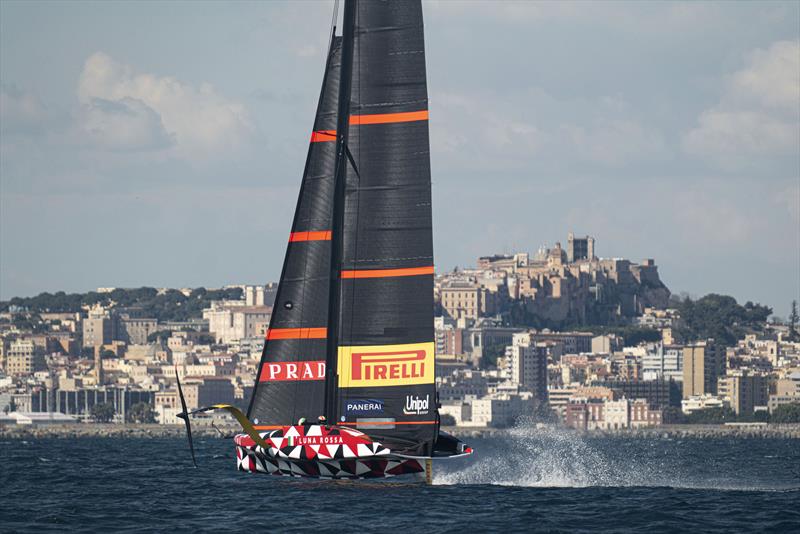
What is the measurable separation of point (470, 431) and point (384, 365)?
393 feet

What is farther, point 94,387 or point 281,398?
point 94,387

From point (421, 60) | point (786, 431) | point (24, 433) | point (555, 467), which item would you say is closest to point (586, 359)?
point (786, 431)

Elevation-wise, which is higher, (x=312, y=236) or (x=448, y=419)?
(x=312, y=236)

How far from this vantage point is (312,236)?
2730 cm

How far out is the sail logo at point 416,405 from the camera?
86.8 ft

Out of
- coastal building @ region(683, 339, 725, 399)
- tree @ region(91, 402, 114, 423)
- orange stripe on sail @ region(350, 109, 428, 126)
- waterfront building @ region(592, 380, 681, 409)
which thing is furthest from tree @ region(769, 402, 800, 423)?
orange stripe on sail @ region(350, 109, 428, 126)

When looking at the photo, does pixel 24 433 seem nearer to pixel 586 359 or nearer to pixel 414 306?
pixel 586 359

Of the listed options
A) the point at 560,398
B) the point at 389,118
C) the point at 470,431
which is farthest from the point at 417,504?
the point at 560,398

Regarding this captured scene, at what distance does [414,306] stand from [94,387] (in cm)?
14031

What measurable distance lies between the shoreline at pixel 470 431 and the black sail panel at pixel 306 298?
331ft

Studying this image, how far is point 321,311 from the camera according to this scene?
27.2 meters

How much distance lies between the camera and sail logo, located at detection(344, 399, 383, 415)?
26.4m

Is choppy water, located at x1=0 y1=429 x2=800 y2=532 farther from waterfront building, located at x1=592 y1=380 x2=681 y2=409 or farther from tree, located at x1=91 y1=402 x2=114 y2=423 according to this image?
waterfront building, located at x1=592 y1=380 x2=681 y2=409

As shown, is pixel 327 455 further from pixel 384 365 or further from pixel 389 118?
pixel 389 118
